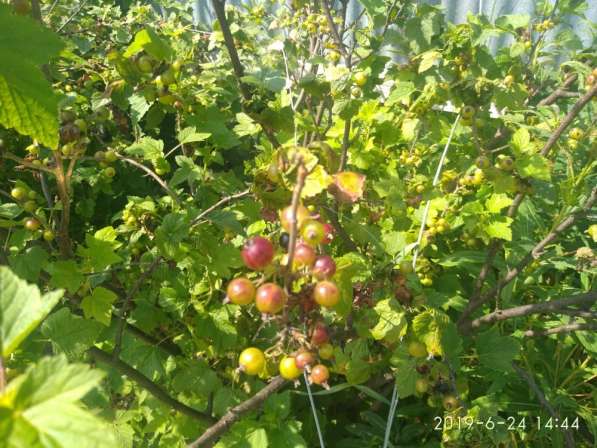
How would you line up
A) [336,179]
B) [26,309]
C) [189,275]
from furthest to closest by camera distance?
[189,275] → [336,179] → [26,309]

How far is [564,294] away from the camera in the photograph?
197 centimetres

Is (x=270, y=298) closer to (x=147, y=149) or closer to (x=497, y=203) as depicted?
(x=147, y=149)

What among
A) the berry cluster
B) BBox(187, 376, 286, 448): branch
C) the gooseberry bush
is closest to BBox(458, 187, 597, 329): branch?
the gooseberry bush

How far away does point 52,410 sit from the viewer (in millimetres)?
444

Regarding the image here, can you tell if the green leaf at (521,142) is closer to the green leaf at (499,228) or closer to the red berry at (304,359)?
the green leaf at (499,228)

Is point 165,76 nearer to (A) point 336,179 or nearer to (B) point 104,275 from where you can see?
(B) point 104,275

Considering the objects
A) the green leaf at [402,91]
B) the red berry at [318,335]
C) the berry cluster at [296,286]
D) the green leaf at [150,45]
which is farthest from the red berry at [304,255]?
the green leaf at [402,91]

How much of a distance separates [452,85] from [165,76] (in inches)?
30.5

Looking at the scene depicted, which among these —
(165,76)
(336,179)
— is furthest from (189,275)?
(336,179)

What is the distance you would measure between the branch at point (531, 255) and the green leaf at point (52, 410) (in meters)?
1.28

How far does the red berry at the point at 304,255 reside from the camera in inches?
25.7

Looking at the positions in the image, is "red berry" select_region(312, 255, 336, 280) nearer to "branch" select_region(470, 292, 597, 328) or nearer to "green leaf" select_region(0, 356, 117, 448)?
"green leaf" select_region(0, 356, 117, 448)

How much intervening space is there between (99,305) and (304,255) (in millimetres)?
824

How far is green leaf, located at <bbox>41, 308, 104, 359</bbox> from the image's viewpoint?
1112mm
